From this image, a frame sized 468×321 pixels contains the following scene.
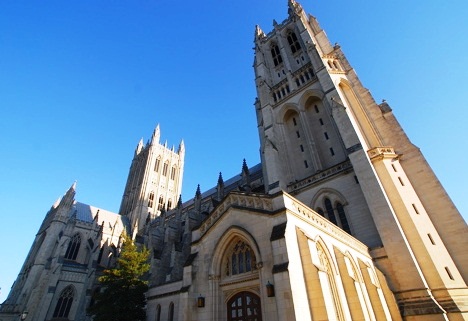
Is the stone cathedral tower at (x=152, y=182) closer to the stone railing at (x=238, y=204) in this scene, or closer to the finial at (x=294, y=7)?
the stone railing at (x=238, y=204)

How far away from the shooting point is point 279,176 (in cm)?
2153

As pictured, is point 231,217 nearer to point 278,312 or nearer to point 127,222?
point 278,312

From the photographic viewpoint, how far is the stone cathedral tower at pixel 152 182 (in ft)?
182

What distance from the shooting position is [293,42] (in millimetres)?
31656

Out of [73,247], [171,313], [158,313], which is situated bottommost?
[171,313]

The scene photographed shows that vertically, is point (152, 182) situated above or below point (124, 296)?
above

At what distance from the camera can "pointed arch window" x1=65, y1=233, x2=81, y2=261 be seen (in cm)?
3880

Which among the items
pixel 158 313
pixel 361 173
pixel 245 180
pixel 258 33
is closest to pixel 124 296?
pixel 158 313

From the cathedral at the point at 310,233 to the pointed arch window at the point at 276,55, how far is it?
0.53 feet

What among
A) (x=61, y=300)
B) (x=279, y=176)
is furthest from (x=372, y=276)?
(x=61, y=300)

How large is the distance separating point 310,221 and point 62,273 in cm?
3437

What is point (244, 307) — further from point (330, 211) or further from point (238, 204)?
point (330, 211)

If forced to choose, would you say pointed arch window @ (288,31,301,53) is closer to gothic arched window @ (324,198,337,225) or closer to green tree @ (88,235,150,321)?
gothic arched window @ (324,198,337,225)

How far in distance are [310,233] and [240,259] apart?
3420 mm
